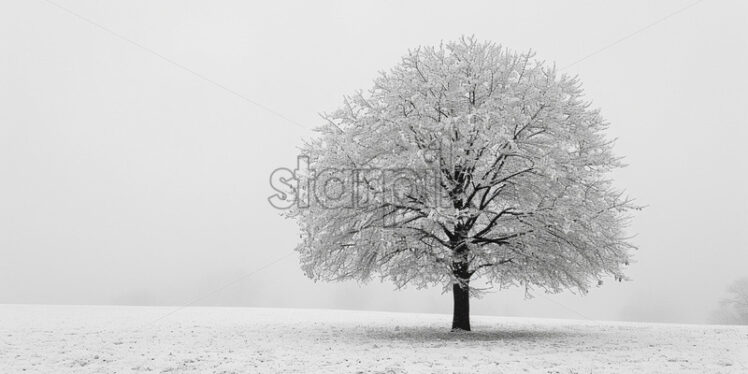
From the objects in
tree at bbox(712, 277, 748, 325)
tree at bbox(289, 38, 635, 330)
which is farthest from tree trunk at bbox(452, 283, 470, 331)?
tree at bbox(712, 277, 748, 325)

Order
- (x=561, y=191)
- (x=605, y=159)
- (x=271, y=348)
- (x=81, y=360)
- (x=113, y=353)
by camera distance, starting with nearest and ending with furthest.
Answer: (x=81, y=360) → (x=113, y=353) → (x=271, y=348) → (x=561, y=191) → (x=605, y=159)

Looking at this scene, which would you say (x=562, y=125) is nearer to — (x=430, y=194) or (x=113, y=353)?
(x=430, y=194)

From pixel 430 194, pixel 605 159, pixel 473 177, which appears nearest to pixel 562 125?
pixel 605 159

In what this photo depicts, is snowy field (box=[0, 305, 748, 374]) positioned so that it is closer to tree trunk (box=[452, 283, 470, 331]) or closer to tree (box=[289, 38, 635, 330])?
tree trunk (box=[452, 283, 470, 331])

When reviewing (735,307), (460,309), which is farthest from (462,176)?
(735,307)

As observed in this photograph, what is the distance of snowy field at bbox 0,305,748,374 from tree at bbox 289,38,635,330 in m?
2.40

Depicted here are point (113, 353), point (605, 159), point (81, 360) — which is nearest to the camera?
point (81, 360)

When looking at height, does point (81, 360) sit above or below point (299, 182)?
below

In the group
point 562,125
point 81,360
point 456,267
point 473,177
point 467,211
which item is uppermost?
point 562,125

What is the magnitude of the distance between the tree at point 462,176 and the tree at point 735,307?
1424 inches

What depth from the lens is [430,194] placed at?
53.8 ft

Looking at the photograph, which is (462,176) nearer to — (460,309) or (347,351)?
(460,309)

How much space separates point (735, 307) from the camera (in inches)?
1745

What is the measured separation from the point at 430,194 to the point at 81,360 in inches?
421
